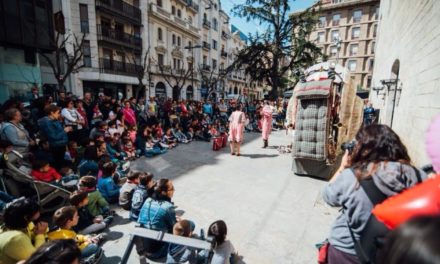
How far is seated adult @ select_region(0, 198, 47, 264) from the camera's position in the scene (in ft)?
6.30

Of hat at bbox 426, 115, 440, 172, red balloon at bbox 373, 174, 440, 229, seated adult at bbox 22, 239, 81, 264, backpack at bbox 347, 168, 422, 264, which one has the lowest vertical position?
seated adult at bbox 22, 239, 81, 264

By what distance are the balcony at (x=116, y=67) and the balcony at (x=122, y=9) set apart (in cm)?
406

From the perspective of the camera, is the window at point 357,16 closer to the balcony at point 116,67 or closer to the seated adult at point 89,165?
the balcony at point 116,67

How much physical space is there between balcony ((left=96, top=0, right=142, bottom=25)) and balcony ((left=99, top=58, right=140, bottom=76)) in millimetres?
4058

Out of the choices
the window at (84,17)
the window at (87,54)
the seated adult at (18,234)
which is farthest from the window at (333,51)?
the seated adult at (18,234)

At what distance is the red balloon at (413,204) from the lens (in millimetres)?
866

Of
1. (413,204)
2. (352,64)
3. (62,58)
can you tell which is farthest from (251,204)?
(352,64)

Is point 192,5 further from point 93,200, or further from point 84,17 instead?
point 93,200

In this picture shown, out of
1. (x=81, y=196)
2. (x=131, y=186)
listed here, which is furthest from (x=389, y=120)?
(x=81, y=196)

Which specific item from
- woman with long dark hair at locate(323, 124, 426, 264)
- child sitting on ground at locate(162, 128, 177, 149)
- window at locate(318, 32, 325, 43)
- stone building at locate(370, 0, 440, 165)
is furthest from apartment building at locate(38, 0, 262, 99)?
window at locate(318, 32, 325, 43)

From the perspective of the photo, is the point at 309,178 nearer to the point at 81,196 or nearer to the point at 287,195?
the point at 287,195

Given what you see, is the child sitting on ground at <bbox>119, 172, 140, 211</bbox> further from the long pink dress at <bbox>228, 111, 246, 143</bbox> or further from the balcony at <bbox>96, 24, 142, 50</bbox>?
the balcony at <bbox>96, 24, 142, 50</bbox>

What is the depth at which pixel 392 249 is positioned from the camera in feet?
2.24

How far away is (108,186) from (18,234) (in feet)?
6.44
